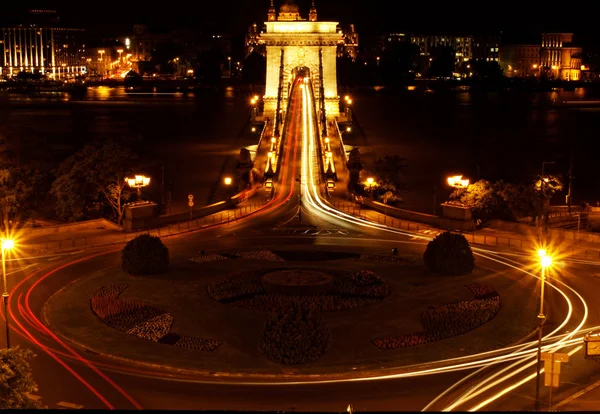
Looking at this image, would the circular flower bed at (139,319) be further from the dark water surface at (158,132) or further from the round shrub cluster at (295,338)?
the dark water surface at (158,132)

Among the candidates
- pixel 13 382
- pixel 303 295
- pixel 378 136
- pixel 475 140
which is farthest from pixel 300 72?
pixel 13 382

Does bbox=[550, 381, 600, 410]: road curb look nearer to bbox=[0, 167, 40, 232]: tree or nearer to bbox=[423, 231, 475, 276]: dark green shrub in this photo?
bbox=[423, 231, 475, 276]: dark green shrub

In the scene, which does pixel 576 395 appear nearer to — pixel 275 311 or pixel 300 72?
pixel 275 311

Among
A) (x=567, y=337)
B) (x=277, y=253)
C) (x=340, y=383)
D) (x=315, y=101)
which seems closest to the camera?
(x=340, y=383)

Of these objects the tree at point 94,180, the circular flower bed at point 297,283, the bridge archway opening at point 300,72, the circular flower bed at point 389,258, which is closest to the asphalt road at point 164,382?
the circular flower bed at point 389,258

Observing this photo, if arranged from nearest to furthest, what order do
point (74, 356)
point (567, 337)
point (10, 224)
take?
point (74, 356) < point (567, 337) < point (10, 224)

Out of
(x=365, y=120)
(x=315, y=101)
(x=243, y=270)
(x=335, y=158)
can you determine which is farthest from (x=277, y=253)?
(x=365, y=120)

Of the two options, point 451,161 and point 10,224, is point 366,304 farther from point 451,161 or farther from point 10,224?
point 451,161
